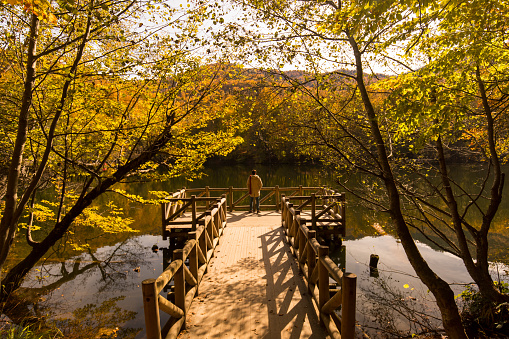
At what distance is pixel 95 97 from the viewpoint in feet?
17.7

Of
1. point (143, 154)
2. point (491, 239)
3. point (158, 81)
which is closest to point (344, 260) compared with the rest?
point (491, 239)

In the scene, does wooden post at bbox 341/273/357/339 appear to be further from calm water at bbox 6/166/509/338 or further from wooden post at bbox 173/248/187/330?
calm water at bbox 6/166/509/338

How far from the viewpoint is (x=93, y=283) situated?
372 inches

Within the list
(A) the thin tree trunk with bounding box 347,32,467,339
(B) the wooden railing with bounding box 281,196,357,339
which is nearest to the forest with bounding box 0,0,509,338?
(A) the thin tree trunk with bounding box 347,32,467,339

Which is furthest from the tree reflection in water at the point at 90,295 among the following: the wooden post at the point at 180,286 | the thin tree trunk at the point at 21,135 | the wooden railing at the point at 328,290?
the wooden railing at the point at 328,290

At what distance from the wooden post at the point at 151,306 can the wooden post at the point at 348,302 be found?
2056mm

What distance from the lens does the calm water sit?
6.95 meters

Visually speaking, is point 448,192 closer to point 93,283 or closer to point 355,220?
point 93,283

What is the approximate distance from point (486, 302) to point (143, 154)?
23.7ft

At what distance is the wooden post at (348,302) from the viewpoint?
3398mm

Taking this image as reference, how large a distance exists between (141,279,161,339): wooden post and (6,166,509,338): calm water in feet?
12.7

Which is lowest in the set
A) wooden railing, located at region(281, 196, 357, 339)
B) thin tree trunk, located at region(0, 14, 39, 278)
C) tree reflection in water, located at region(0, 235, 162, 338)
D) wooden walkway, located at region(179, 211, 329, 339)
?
tree reflection in water, located at region(0, 235, 162, 338)

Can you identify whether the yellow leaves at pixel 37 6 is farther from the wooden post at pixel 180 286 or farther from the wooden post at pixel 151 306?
the wooden post at pixel 180 286

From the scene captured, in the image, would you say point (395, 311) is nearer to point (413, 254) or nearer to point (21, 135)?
point (413, 254)
